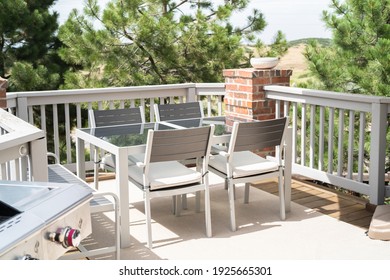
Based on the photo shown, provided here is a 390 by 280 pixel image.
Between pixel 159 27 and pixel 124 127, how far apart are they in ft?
19.0

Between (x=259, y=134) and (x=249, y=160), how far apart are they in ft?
0.97

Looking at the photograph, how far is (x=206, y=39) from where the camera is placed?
34.1 ft

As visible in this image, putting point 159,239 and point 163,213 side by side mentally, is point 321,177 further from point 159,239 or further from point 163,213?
point 159,239

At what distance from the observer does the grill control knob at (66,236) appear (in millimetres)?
1512

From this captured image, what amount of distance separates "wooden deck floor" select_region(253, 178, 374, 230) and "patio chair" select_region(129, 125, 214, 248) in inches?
43.5

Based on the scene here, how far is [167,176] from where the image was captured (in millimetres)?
3785

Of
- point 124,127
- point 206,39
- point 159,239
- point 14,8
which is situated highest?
point 14,8

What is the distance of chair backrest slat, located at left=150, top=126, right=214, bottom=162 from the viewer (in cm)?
361

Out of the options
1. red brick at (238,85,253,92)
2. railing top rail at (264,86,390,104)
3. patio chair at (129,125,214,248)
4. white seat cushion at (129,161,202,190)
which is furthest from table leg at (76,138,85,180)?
railing top rail at (264,86,390,104)

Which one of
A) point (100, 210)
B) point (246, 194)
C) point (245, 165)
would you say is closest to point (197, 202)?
point (246, 194)

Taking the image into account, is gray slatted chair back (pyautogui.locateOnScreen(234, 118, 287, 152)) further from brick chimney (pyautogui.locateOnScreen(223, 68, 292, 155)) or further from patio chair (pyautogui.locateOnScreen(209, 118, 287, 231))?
brick chimney (pyautogui.locateOnScreen(223, 68, 292, 155))

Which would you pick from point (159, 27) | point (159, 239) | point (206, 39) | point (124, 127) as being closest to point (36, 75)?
point (159, 27)

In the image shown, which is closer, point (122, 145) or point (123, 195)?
point (123, 195)

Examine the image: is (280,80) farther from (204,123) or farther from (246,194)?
(246,194)
